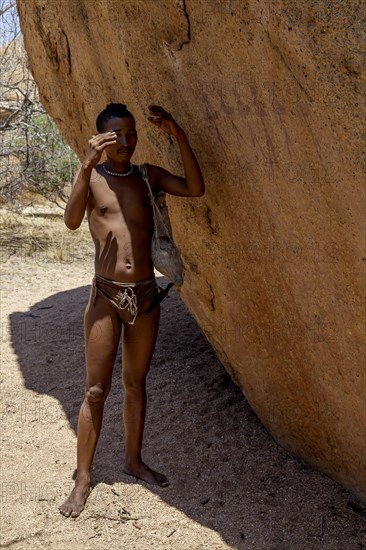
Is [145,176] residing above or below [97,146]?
below

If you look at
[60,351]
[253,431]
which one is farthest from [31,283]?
[253,431]

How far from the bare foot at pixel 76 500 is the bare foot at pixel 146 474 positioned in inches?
8.9

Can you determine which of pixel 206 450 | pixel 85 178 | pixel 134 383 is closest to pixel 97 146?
pixel 85 178

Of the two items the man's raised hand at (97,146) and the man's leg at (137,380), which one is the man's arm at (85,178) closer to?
the man's raised hand at (97,146)

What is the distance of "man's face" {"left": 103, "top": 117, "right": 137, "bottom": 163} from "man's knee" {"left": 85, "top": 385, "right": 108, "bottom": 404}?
0.94 meters

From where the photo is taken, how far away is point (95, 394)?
312 centimetres

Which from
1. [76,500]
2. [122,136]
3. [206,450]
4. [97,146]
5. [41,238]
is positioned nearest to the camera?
[97,146]

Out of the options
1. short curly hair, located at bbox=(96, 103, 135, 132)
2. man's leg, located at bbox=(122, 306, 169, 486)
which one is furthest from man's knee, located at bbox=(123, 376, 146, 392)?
short curly hair, located at bbox=(96, 103, 135, 132)

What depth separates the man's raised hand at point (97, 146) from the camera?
2822mm

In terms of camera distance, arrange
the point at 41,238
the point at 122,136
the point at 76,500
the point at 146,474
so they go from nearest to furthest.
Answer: the point at 122,136, the point at 76,500, the point at 146,474, the point at 41,238

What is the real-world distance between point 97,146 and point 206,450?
1580 millimetres

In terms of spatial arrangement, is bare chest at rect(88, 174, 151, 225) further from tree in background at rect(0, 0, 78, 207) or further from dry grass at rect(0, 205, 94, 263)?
tree in background at rect(0, 0, 78, 207)

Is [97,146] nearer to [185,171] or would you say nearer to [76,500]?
[185,171]

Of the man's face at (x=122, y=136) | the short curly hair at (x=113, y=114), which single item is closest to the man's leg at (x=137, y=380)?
the man's face at (x=122, y=136)
